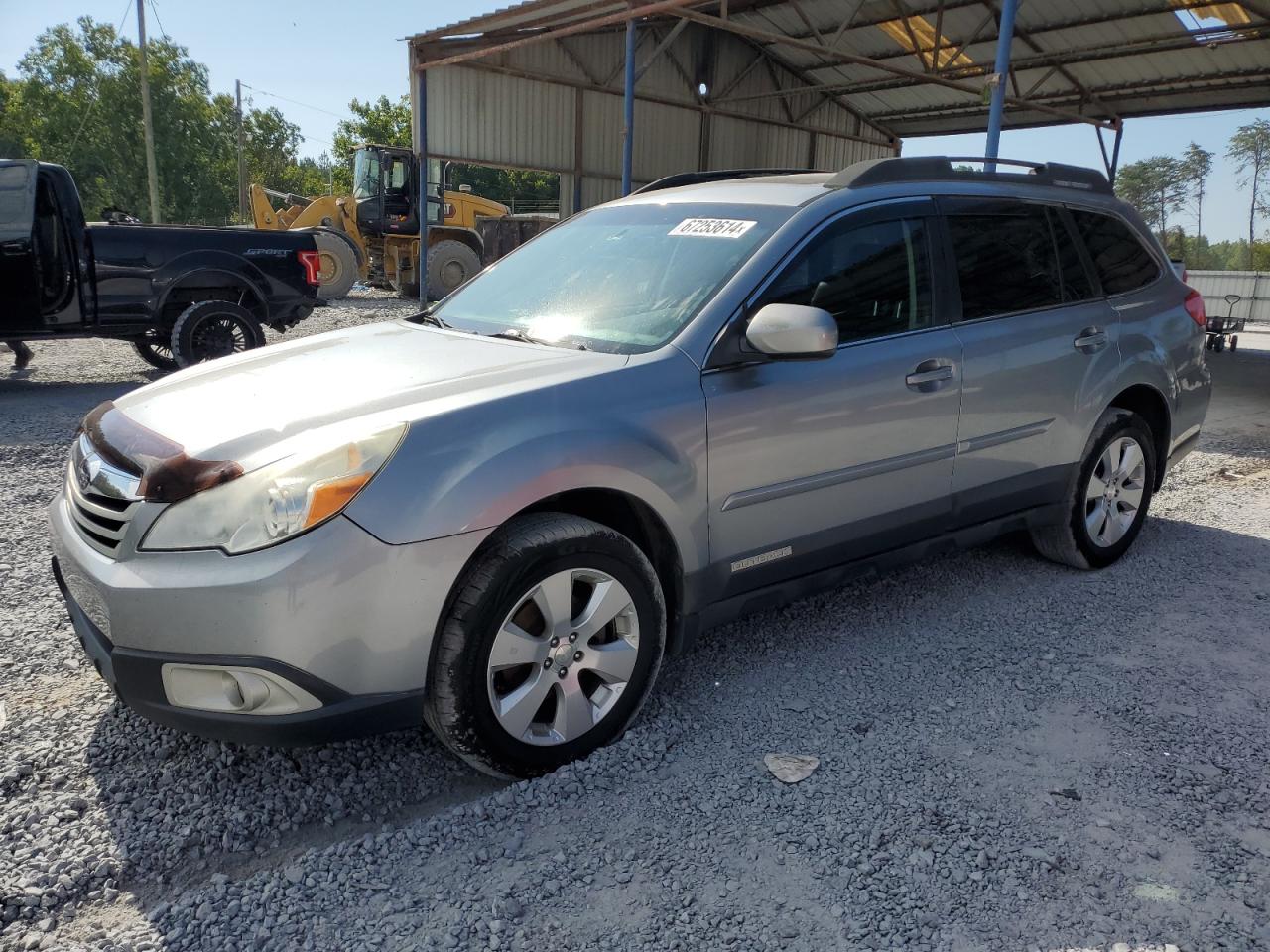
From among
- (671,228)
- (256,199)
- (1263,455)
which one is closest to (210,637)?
(671,228)

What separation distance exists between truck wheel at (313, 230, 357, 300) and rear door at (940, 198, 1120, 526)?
53.0 feet

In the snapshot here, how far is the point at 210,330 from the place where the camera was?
8945 millimetres

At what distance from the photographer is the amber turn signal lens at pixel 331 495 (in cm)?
223

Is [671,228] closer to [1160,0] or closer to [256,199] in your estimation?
[1160,0]

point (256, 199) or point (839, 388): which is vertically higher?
point (256, 199)

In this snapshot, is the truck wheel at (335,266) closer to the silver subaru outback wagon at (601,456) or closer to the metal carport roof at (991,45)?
the metal carport roof at (991,45)

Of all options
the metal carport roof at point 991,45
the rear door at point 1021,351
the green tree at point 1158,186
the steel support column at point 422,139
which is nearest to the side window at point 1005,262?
the rear door at point 1021,351

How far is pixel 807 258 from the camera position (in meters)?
3.21

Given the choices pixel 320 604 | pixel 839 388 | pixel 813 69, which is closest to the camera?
pixel 320 604

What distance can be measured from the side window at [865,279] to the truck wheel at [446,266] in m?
17.2

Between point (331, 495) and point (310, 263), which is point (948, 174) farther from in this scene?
point (310, 263)

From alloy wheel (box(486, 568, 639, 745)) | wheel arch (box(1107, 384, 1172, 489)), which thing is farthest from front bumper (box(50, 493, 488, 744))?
wheel arch (box(1107, 384, 1172, 489))

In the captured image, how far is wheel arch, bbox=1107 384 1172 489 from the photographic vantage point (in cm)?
450

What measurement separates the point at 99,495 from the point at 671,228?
7.01 ft
